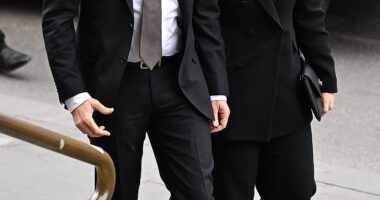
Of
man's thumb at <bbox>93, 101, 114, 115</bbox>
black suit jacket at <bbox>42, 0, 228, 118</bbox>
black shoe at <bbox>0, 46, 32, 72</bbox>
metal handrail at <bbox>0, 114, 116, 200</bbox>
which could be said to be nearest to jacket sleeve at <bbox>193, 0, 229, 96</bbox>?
black suit jacket at <bbox>42, 0, 228, 118</bbox>

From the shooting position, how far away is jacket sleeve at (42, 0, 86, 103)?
328cm

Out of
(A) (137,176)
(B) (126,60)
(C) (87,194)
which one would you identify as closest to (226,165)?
(A) (137,176)

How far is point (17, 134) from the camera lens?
2689 mm

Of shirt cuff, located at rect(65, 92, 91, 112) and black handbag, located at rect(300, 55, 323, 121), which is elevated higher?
shirt cuff, located at rect(65, 92, 91, 112)

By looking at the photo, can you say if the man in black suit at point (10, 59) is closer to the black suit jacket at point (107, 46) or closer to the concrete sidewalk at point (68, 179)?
the concrete sidewalk at point (68, 179)

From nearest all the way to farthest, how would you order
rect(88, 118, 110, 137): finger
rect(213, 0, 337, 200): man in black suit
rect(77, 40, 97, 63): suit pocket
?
rect(88, 118, 110, 137): finger, rect(77, 40, 97, 63): suit pocket, rect(213, 0, 337, 200): man in black suit

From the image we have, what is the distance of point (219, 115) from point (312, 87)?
0.42 m

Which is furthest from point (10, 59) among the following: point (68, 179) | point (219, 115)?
point (219, 115)

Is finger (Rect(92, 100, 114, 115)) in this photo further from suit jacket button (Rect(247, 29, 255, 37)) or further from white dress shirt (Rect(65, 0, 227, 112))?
suit jacket button (Rect(247, 29, 255, 37))

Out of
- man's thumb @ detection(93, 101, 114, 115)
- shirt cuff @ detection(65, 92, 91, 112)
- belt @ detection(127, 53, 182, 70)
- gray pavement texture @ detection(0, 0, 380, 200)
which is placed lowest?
gray pavement texture @ detection(0, 0, 380, 200)

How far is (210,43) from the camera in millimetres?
3484

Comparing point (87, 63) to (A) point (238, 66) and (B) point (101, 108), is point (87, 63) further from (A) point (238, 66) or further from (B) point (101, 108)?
(A) point (238, 66)

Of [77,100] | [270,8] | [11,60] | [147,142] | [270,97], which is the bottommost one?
[11,60]

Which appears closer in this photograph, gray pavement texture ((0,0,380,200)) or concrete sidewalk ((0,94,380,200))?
concrete sidewalk ((0,94,380,200))
